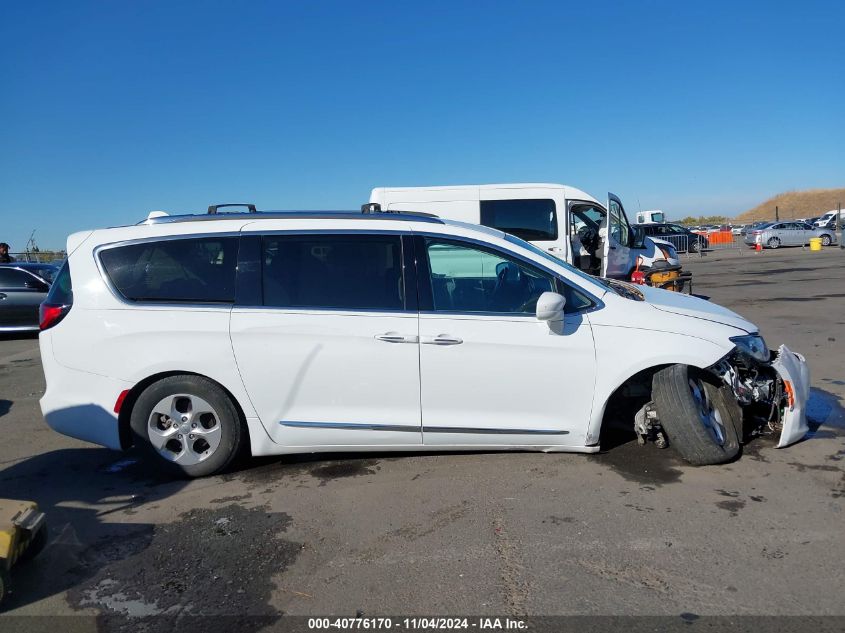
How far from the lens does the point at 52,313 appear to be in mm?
4758

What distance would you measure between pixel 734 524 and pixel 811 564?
495 mm

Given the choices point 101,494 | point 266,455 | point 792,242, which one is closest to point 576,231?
point 266,455

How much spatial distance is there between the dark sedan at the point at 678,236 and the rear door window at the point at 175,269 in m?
31.6

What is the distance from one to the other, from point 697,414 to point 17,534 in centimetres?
407

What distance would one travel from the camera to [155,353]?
4.56m

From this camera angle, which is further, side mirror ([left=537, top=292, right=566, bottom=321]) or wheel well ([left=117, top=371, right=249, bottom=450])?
wheel well ([left=117, top=371, right=249, bottom=450])

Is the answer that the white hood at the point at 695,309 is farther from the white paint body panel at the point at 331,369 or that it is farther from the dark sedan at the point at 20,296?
the dark sedan at the point at 20,296

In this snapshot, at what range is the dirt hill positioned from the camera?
87.9 m

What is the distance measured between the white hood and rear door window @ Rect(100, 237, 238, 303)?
306 cm

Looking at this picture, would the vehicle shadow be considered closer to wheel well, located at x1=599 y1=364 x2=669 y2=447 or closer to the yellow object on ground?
the yellow object on ground

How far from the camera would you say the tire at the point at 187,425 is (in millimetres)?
4590

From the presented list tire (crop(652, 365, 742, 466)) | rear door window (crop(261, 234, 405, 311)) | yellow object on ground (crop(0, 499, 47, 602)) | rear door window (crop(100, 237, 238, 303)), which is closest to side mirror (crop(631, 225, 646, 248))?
tire (crop(652, 365, 742, 466))

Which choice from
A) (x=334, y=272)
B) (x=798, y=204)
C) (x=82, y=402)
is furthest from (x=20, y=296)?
(x=798, y=204)

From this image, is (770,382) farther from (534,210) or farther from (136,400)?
(534,210)
